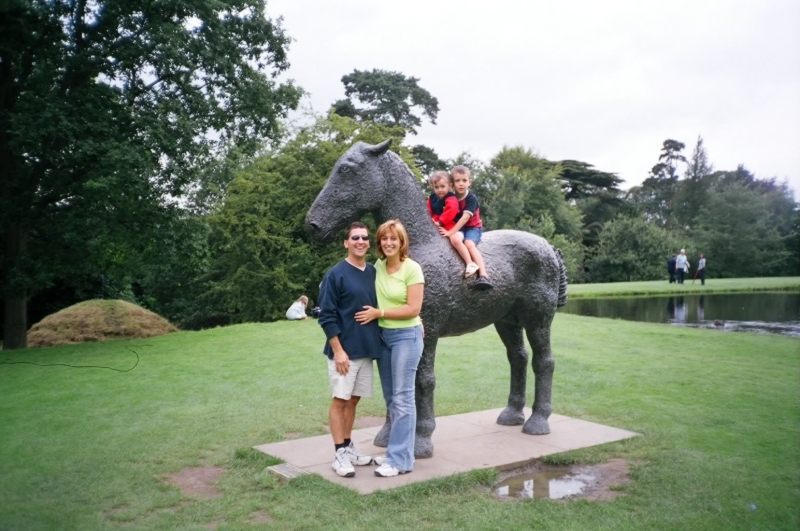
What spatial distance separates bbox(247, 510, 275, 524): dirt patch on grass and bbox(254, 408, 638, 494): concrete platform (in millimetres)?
644

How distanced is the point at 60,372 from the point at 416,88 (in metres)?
21.9

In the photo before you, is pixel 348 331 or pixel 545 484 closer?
pixel 348 331

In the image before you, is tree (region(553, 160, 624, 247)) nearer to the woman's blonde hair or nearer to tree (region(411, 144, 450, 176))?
tree (region(411, 144, 450, 176))

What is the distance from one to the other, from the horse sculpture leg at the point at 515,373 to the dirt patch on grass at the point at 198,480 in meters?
2.83

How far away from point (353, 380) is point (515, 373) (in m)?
2.35

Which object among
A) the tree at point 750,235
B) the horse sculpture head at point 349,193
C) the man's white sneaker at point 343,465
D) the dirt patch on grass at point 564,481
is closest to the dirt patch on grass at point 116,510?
the man's white sneaker at point 343,465

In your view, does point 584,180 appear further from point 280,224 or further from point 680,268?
point 280,224

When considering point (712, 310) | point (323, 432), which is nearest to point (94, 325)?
point (323, 432)

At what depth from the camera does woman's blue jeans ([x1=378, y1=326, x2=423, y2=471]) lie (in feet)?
16.6

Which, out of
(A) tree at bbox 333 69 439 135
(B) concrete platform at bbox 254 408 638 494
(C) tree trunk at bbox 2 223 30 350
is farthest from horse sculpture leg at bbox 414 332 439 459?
(A) tree at bbox 333 69 439 135

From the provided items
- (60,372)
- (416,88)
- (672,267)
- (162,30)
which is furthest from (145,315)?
(672,267)

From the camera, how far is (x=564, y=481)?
5.29 m

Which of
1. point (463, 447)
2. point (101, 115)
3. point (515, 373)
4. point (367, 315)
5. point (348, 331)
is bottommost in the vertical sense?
point (463, 447)

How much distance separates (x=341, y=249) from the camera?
21.2 m
